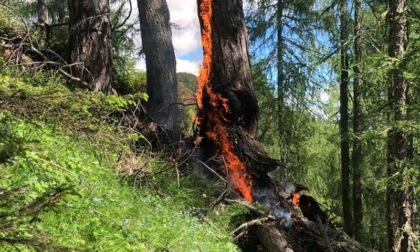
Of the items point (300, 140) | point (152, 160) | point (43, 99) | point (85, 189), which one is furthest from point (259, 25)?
point (43, 99)

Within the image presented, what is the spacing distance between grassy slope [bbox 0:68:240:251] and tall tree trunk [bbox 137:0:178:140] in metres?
3.01

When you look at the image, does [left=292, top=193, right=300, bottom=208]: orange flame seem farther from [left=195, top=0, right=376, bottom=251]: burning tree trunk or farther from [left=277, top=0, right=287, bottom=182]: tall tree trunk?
[left=277, top=0, right=287, bottom=182]: tall tree trunk

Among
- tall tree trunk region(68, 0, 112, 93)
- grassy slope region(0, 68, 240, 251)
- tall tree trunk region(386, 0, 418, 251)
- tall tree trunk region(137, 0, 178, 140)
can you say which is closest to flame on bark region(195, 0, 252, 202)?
grassy slope region(0, 68, 240, 251)

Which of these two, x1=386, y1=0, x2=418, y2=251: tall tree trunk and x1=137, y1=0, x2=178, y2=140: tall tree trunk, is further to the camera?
x1=137, y1=0, x2=178, y2=140: tall tree trunk

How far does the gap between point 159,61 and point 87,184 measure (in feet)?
18.2

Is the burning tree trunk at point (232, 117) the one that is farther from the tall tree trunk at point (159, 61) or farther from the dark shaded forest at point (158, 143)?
the tall tree trunk at point (159, 61)

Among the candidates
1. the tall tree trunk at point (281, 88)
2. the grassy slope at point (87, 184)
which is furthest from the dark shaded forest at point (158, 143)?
the tall tree trunk at point (281, 88)

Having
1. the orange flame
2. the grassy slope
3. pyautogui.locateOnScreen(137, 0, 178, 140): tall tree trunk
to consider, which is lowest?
the orange flame

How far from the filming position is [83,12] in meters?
7.48

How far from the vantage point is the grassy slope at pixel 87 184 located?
259 cm

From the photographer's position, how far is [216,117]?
25.1 feet

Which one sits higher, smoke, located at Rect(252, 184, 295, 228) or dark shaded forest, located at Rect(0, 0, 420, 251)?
dark shaded forest, located at Rect(0, 0, 420, 251)

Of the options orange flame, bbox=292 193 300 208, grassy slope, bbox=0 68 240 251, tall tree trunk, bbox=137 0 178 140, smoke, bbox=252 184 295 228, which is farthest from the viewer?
tall tree trunk, bbox=137 0 178 140

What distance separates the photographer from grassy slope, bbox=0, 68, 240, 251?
259cm
